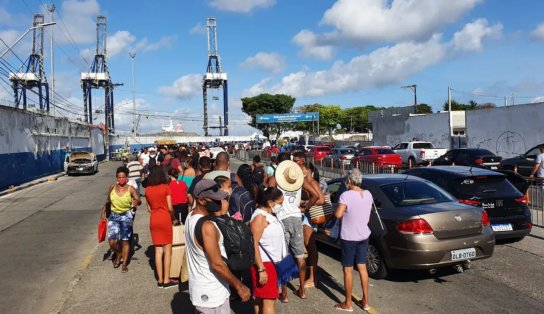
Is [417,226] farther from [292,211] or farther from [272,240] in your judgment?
[272,240]

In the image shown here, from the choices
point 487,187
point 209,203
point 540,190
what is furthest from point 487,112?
point 209,203

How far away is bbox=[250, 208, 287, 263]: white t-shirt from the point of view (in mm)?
4297

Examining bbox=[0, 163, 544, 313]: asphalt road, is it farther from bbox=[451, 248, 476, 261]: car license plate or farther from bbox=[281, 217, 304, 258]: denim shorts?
bbox=[281, 217, 304, 258]: denim shorts

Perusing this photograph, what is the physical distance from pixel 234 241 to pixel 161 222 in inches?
124

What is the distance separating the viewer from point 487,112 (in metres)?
30.8

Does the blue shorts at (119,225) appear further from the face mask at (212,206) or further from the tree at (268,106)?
the tree at (268,106)

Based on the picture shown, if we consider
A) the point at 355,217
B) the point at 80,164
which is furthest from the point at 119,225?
the point at 80,164

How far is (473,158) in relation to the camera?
66.2 feet

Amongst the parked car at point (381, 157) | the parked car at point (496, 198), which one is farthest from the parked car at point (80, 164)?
the parked car at point (496, 198)

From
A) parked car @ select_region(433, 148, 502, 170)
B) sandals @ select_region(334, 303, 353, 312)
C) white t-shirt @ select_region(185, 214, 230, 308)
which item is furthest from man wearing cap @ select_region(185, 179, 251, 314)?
parked car @ select_region(433, 148, 502, 170)

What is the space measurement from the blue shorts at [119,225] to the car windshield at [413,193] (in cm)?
380

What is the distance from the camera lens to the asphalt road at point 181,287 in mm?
5586

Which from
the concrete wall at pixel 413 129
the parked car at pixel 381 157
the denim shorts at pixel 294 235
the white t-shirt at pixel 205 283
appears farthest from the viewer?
the concrete wall at pixel 413 129

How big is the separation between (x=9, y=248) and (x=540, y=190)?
37.6 ft
